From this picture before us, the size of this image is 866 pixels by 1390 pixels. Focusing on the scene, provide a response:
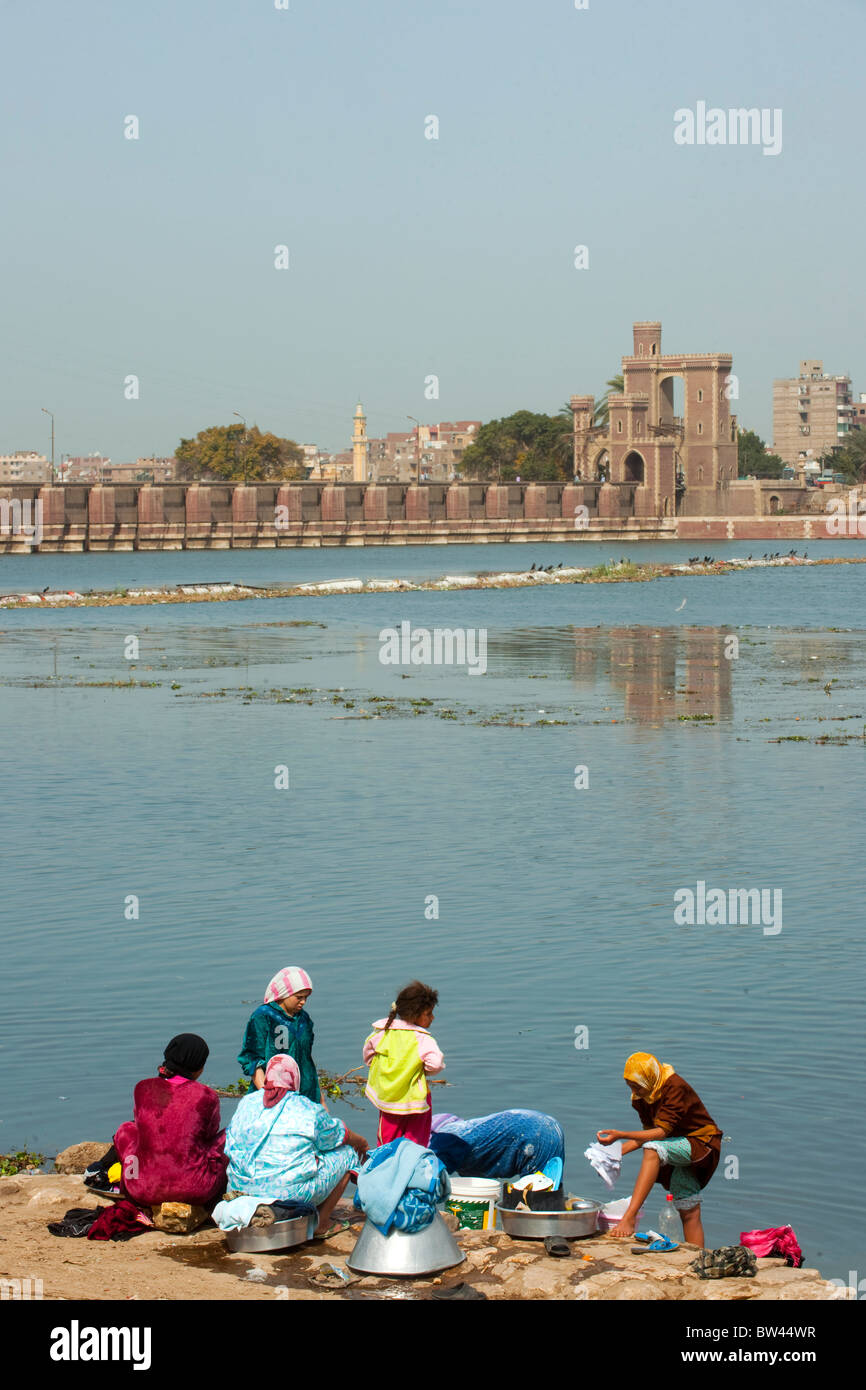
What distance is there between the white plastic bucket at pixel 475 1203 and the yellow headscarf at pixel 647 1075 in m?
0.77

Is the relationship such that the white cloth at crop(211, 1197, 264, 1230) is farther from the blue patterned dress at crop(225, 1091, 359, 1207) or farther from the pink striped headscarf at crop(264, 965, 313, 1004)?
the pink striped headscarf at crop(264, 965, 313, 1004)

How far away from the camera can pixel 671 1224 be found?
769cm

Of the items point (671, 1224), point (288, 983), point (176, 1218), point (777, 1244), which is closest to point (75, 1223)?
point (176, 1218)

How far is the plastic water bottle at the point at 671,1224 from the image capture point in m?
7.66

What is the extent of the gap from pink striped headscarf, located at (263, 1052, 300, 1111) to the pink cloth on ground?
201 cm

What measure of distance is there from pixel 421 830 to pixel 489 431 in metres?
181

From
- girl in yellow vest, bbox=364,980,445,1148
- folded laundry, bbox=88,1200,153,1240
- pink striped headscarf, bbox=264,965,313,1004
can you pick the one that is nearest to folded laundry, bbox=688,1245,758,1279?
girl in yellow vest, bbox=364,980,445,1148

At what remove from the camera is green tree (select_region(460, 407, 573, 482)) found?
183000 millimetres

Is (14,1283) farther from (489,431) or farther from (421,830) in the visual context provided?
(489,431)

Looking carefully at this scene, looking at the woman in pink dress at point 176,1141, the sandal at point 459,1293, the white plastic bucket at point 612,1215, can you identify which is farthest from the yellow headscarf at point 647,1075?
the woman in pink dress at point 176,1141

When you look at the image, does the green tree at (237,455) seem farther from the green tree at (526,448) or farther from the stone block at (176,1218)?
the stone block at (176,1218)

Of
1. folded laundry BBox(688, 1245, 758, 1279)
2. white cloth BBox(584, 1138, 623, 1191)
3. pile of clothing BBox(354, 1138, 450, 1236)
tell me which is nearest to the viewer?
folded laundry BBox(688, 1245, 758, 1279)
